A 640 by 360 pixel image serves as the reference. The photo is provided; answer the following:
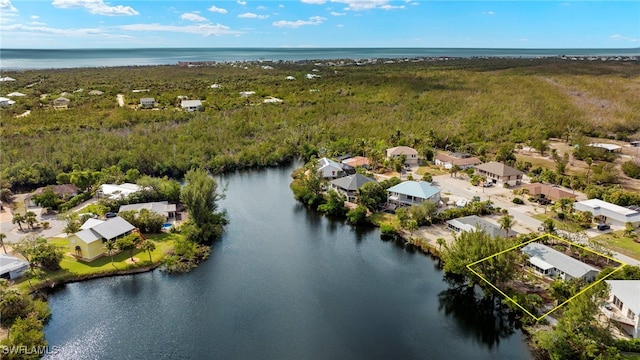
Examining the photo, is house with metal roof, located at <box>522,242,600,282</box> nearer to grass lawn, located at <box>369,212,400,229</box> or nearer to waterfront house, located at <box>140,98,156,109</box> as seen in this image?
grass lawn, located at <box>369,212,400,229</box>

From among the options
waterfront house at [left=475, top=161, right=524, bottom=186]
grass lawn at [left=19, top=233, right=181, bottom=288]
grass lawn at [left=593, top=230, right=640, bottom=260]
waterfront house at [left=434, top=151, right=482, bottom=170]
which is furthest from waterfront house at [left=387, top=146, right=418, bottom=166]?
grass lawn at [left=19, top=233, right=181, bottom=288]

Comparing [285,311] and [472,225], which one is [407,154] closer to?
[472,225]

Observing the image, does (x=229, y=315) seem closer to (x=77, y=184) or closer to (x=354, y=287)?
(x=354, y=287)

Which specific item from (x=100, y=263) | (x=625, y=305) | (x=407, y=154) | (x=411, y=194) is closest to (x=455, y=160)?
(x=407, y=154)

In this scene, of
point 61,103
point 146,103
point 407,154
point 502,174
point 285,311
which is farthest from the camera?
point 146,103

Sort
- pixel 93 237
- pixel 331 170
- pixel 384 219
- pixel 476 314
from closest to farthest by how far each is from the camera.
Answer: pixel 476 314
pixel 93 237
pixel 384 219
pixel 331 170

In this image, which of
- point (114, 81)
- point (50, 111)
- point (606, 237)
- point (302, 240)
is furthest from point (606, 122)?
point (114, 81)

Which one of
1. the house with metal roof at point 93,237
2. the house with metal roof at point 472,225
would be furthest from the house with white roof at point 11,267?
the house with metal roof at point 472,225
